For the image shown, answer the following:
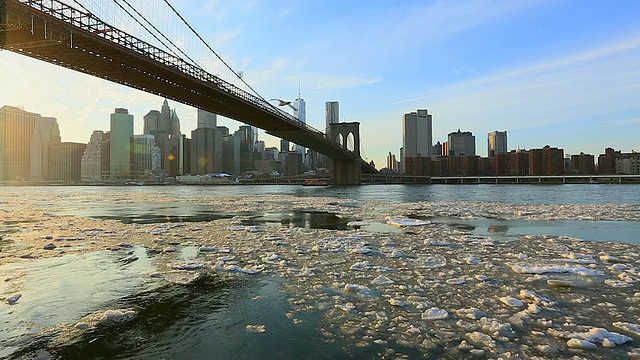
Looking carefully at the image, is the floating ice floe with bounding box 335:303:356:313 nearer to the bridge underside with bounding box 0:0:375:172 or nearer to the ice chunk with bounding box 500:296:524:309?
the ice chunk with bounding box 500:296:524:309

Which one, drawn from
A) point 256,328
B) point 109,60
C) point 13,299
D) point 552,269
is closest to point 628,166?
point 109,60

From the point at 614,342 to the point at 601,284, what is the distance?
2459 mm

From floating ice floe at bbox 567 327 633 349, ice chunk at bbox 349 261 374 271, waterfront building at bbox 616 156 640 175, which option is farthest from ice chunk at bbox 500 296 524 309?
waterfront building at bbox 616 156 640 175

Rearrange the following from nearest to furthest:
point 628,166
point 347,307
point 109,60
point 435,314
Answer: point 435,314, point 347,307, point 109,60, point 628,166

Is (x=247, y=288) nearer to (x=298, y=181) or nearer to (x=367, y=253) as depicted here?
(x=367, y=253)

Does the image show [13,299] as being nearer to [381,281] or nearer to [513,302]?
[381,281]

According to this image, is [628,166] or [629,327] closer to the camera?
[629,327]

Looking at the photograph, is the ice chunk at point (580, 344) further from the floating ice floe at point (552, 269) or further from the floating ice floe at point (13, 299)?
the floating ice floe at point (13, 299)

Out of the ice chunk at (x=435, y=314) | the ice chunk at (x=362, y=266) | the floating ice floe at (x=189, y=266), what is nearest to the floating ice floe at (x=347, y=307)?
the ice chunk at (x=435, y=314)

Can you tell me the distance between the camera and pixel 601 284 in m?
5.62

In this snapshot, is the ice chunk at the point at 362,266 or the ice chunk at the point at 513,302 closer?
the ice chunk at the point at 513,302

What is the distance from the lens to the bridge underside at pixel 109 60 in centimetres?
2528

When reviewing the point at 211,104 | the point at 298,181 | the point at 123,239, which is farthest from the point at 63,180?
the point at 123,239

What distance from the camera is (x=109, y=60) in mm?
33719
